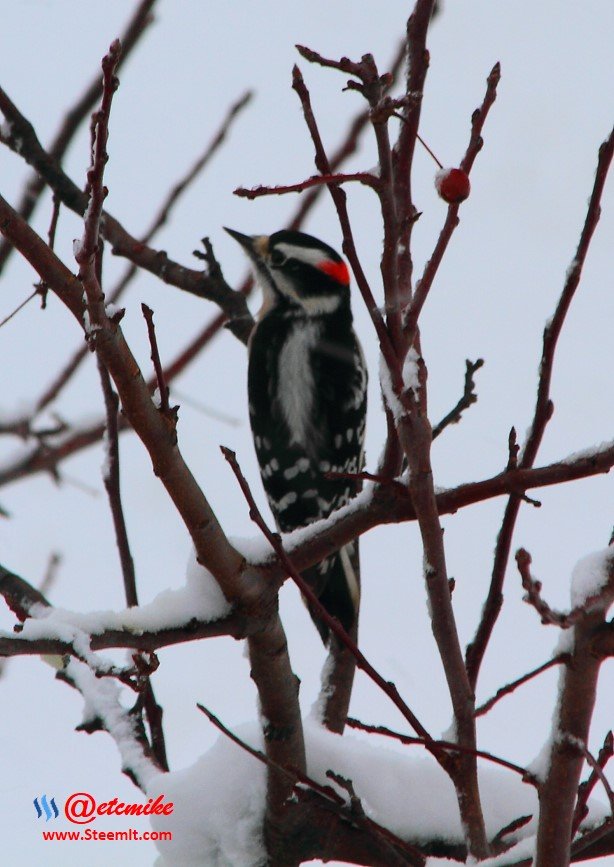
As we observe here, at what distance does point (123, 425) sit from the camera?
4.17m

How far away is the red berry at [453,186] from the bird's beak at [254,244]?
3.86 m

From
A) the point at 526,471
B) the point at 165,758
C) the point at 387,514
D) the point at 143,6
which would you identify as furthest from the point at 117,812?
the point at 143,6

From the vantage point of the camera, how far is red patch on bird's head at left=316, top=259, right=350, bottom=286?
213 inches

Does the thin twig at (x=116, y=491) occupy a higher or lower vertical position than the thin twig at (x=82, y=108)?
lower

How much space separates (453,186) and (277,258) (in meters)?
3.88

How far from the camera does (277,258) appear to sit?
539 cm

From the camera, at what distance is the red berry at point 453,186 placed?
1.56 metres

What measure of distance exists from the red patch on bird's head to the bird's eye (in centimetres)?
19

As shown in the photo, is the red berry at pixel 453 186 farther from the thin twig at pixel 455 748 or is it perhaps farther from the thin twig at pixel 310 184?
the thin twig at pixel 455 748

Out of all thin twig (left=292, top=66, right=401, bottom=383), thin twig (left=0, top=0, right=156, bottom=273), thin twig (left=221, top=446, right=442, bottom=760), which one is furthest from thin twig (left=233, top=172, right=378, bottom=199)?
thin twig (left=0, top=0, right=156, bottom=273)

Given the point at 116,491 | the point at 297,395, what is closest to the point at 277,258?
the point at 297,395

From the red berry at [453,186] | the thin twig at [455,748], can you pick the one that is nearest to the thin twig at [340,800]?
the thin twig at [455,748]

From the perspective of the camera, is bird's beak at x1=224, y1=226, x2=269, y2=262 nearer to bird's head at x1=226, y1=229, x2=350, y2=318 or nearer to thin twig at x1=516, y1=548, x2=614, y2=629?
bird's head at x1=226, y1=229, x2=350, y2=318

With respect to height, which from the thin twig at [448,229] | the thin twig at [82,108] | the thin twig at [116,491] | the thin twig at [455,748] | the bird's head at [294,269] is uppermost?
the bird's head at [294,269]
